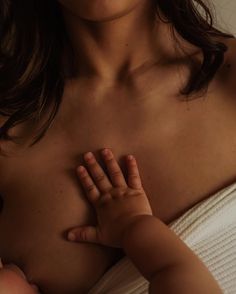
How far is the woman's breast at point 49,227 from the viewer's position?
720mm

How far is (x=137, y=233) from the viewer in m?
0.64

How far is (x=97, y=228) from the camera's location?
2.32 feet

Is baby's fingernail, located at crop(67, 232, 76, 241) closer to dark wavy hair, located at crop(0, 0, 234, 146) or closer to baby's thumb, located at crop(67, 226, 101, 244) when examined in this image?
baby's thumb, located at crop(67, 226, 101, 244)

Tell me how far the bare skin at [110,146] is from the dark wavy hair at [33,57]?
0.03 meters

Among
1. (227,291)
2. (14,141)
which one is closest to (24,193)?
(14,141)

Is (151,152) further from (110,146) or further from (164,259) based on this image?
(164,259)

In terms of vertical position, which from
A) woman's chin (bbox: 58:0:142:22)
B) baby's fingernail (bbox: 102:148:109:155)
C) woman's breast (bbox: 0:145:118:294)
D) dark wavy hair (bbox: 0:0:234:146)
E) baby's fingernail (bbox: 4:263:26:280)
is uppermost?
woman's chin (bbox: 58:0:142:22)

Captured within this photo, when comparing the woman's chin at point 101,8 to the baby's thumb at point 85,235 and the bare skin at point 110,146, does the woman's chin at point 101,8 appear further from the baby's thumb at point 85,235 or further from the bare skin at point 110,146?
the baby's thumb at point 85,235

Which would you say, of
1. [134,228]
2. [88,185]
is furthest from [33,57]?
[134,228]

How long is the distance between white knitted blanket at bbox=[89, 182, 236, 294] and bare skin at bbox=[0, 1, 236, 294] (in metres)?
0.03

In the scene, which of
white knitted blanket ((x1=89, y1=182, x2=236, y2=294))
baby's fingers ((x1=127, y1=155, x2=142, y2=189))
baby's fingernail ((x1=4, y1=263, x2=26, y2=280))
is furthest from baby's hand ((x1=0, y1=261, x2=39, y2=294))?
baby's fingers ((x1=127, y1=155, x2=142, y2=189))

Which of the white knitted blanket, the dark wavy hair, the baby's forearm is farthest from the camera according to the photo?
the dark wavy hair

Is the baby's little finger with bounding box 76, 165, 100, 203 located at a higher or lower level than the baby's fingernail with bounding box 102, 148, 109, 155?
lower

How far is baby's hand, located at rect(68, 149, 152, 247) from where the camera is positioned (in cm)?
69
